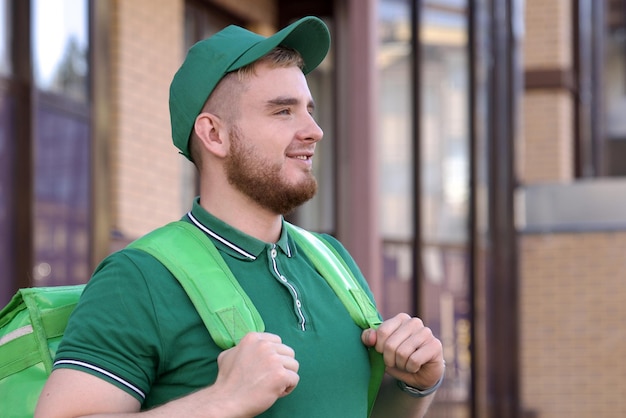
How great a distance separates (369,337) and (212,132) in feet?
1.77

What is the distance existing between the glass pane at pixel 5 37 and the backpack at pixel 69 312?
448 cm

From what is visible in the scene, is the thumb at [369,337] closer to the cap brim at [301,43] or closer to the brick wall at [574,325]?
the cap brim at [301,43]

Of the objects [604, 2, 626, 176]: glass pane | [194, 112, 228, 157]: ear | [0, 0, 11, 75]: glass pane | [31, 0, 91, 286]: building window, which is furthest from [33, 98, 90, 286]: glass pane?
[604, 2, 626, 176]: glass pane

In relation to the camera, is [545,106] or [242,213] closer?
[242,213]

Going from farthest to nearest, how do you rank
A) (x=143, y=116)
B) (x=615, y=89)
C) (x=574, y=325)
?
(x=615, y=89)
(x=574, y=325)
(x=143, y=116)

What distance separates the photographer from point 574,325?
51.9 ft

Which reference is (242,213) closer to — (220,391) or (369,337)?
(369,337)

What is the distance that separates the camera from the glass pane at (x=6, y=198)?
22.3 ft

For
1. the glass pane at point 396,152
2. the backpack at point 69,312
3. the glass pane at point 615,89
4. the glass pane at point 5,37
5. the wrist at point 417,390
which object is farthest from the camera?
the glass pane at point 615,89

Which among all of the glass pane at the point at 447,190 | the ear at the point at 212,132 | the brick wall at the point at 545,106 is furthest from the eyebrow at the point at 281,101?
the brick wall at the point at 545,106

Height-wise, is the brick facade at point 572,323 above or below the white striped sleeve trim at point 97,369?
below

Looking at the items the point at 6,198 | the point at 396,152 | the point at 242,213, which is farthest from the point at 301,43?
the point at 396,152

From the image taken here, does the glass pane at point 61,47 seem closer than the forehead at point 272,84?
No

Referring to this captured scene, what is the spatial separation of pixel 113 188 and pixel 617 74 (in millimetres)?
19331
